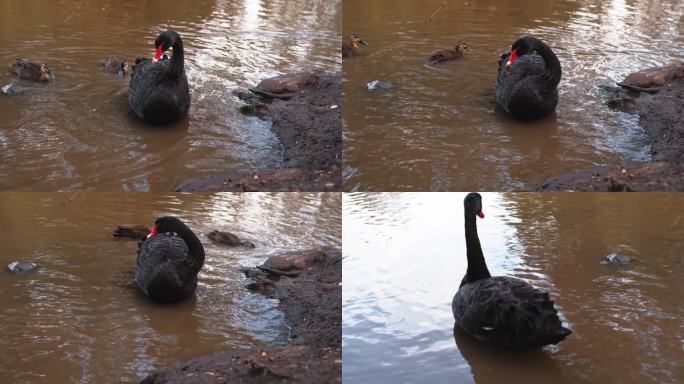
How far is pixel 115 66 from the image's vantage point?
7.39 m

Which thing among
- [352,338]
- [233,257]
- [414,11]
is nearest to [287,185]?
[233,257]

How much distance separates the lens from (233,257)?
600cm

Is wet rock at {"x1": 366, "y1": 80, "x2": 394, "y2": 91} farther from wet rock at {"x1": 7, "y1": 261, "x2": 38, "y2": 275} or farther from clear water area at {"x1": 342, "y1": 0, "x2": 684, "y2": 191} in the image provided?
wet rock at {"x1": 7, "y1": 261, "x2": 38, "y2": 275}

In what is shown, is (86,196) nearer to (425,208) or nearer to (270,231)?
(270,231)

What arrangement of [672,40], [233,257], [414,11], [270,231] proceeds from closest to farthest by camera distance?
[233,257], [270,231], [672,40], [414,11]

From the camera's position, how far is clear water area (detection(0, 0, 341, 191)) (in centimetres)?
558

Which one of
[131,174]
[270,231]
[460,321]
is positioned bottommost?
[270,231]

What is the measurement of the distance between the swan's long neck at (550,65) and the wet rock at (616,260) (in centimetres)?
167

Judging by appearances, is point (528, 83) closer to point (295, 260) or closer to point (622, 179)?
point (622, 179)

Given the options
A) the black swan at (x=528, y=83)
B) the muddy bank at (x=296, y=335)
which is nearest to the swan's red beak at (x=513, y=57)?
the black swan at (x=528, y=83)

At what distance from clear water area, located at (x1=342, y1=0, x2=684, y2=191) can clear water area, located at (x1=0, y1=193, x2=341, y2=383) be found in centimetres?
90

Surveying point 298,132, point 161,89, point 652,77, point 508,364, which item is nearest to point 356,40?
point 298,132

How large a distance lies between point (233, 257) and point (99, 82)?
2.25 m

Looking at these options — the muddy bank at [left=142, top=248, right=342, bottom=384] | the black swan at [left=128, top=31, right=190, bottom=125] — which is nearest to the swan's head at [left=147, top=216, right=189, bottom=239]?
the muddy bank at [left=142, top=248, right=342, bottom=384]
